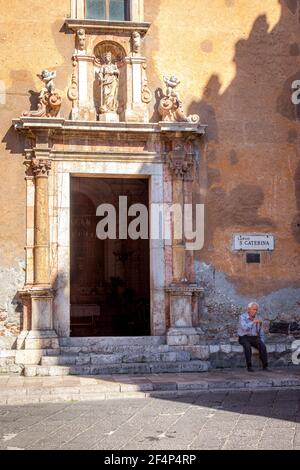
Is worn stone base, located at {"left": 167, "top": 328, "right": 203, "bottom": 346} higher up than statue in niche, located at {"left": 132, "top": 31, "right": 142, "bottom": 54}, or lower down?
lower down

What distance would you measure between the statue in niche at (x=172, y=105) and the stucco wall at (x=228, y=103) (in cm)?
25

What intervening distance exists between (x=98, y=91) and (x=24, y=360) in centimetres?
465

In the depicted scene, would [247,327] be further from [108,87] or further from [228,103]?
[108,87]

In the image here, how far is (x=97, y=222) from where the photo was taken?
1817cm

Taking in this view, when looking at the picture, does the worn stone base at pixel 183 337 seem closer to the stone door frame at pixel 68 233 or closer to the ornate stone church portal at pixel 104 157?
the ornate stone church portal at pixel 104 157

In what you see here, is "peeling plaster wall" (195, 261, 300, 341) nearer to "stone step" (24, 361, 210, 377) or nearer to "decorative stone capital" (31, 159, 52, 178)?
"stone step" (24, 361, 210, 377)

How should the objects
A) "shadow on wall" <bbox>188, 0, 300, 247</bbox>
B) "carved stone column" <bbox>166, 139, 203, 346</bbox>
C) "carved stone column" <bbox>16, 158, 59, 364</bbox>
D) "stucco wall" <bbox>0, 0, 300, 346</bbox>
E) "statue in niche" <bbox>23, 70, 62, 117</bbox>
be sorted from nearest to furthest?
1. "carved stone column" <bbox>16, 158, 59, 364</bbox>
2. "statue in niche" <bbox>23, 70, 62, 117</bbox>
3. "carved stone column" <bbox>166, 139, 203, 346</bbox>
4. "stucco wall" <bbox>0, 0, 300, 346</bbox>
5. "shadow on wall" <bbox>188, 0, 300, 247</bbox>

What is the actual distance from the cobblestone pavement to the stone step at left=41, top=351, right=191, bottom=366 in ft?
6.88

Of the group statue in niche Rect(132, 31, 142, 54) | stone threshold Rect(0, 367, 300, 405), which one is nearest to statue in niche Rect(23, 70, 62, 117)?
statue in niche Rect(132, 31, 142, 54)

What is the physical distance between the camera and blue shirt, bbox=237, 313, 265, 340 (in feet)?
36.9

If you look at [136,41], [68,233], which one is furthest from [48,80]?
[68,233]

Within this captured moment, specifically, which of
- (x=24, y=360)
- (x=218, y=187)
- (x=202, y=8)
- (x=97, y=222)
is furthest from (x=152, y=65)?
(x=97, y=222)

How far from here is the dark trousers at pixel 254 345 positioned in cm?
1112
